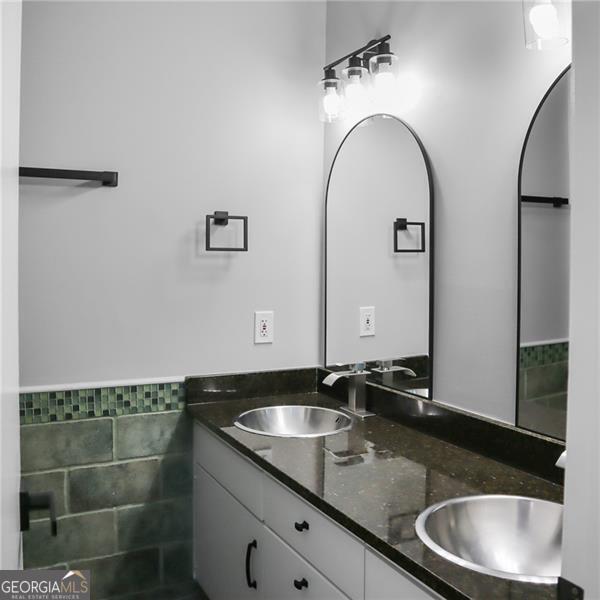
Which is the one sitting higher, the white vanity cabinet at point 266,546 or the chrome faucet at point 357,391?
the chrome faucet at point 357,391

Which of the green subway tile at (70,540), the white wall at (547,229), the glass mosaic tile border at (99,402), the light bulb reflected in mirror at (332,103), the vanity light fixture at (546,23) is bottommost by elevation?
the green subway tile at (70,540)

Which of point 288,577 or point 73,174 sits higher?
point 73,174

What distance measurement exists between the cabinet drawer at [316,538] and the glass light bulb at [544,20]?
4.09ft

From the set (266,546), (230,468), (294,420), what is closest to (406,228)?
(294,420)

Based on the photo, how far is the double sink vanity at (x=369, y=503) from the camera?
1.18m

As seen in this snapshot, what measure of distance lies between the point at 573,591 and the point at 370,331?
157 cm

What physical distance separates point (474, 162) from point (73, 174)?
1.31m

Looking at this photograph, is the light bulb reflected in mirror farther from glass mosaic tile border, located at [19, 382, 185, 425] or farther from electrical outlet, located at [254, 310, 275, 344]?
glass mosaic tile border, located at [19, 382, 185, 425]

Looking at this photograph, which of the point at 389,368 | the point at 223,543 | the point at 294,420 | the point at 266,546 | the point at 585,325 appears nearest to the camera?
the point at 585,325

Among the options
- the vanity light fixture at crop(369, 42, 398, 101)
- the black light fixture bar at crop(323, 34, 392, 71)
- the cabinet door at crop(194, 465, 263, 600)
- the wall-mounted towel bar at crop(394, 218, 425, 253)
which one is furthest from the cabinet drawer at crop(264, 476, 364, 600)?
the black light fixture bar at crop(323, 34, 392, 71)

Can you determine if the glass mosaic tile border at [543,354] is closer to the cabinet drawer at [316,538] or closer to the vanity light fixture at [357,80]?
the cabinet drawer at [316,538]

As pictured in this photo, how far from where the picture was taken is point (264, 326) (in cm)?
242

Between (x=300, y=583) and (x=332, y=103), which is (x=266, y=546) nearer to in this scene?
(x=300, y=583)

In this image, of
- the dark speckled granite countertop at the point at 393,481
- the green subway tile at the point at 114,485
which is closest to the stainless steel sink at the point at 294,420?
the dark speckled granite countertop at the point at 393,481
